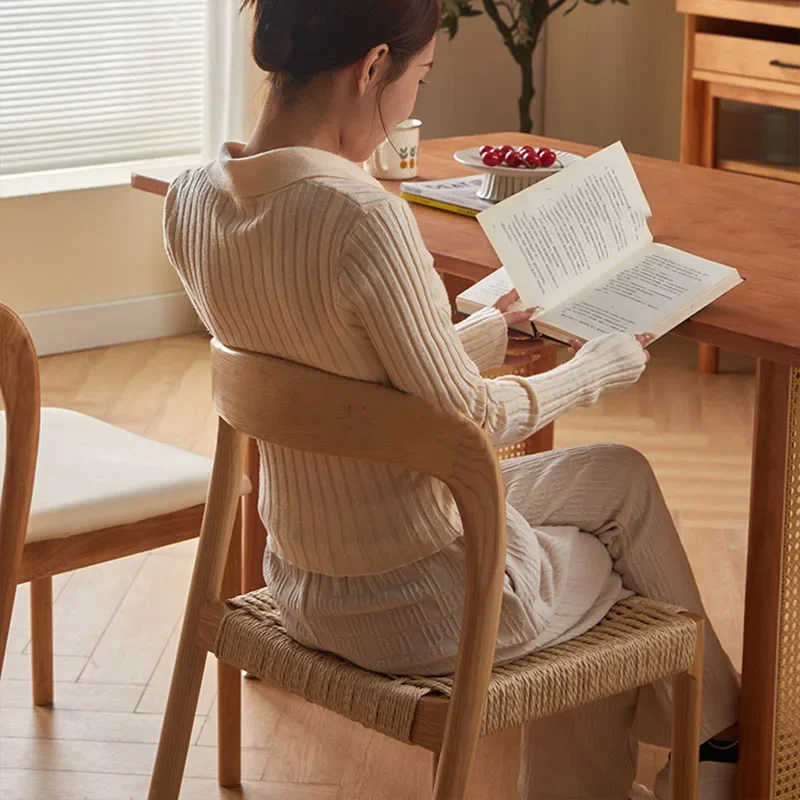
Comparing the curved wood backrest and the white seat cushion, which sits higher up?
the curved wood backrest

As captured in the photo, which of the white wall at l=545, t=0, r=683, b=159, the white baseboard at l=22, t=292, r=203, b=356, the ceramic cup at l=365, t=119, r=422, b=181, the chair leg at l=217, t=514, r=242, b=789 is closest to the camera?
the chair leg at l=217, t=514, r=242, b=789

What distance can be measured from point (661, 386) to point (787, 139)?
749mm

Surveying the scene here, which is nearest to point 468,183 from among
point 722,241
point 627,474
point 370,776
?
point 722,241

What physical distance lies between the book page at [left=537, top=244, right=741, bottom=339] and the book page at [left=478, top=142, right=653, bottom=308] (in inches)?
0.9

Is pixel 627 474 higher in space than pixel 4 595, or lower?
higher

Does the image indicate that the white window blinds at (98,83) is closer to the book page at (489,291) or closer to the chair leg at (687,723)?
the book page at (489,291)

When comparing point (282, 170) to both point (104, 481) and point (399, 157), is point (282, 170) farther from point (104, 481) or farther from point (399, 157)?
point (399, 157)

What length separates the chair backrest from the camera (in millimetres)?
1729

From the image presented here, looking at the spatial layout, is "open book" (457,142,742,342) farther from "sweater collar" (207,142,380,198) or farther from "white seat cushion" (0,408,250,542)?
"white seat cushion" (0,408,250,542)

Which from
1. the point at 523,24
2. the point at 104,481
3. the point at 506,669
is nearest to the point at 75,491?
the point at 104,481

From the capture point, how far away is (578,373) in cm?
155

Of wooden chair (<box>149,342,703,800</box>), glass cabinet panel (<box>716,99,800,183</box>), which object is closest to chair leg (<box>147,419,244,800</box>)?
wooden chair (<box>149,342,703,800</box>)

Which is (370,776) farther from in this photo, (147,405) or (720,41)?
(720,41)

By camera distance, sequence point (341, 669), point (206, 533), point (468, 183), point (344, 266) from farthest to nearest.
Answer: point (468, 183)
point (206, 533)
point (341, 669)
point (344, 266)
